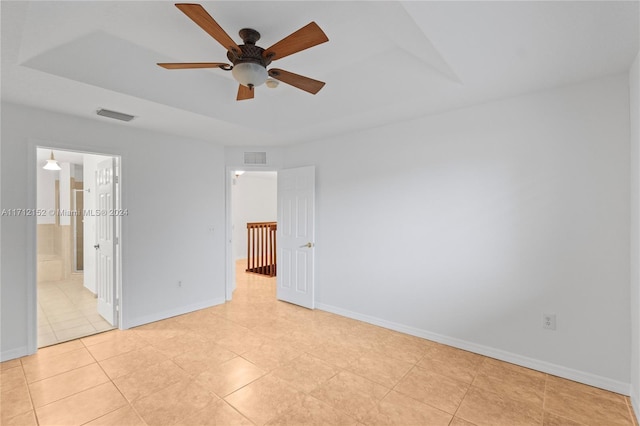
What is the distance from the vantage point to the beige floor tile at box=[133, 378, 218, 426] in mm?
2092

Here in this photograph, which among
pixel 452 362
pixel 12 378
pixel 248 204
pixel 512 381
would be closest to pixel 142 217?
pixel 12 378

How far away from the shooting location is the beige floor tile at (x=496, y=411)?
2086 mm

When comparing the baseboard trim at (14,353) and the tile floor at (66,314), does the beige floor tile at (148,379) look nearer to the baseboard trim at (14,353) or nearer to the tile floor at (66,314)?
the baseboard trim at (14,353)

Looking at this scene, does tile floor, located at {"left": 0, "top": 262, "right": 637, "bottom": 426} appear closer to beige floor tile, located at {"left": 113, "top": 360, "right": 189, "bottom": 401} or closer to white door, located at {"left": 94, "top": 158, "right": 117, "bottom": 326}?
beige floor tile, located at {"left": 113, "top": 360, "right": 189, "bottom": 401}

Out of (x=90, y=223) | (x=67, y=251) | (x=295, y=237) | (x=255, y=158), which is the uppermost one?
(x=255, y=158)

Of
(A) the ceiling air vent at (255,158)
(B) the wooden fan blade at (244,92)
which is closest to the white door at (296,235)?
(A) the ceiling air vent at (255,158)

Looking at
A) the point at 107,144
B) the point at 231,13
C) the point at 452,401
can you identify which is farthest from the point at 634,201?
→ the point at 107,144

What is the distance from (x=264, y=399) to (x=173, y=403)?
684 mm

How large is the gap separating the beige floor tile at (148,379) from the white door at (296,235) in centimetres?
212

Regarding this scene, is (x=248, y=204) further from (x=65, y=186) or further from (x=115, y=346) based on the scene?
(x=115, y=346)

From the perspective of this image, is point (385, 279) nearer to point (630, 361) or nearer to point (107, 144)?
point (630, 361)

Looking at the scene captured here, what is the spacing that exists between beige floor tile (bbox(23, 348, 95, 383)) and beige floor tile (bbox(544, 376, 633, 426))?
4.07m

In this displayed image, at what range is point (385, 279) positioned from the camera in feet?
12.4

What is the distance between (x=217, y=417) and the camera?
6.88ft
